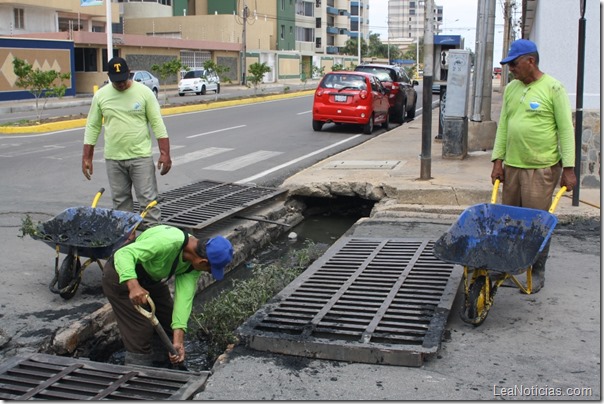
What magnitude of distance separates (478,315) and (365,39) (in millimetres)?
109394

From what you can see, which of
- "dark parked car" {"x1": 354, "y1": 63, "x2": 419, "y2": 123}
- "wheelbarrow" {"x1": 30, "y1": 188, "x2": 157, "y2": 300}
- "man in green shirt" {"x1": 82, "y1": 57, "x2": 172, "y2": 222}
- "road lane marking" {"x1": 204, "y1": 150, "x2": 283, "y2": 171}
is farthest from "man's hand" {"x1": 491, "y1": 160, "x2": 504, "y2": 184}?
"dark parked car" {"x1": 354, "y1": 63, "x2": 419, "y2": 123}

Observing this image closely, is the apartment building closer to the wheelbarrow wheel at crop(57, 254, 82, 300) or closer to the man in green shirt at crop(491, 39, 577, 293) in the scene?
the wheelbarrow wheel at crop(57, 254, 82, 300)

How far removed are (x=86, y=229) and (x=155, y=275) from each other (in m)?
1.59

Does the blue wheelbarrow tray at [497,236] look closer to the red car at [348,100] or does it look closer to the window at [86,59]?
the red car at [348,100]

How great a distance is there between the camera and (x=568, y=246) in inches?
296

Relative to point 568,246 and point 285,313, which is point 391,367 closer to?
point 285,313

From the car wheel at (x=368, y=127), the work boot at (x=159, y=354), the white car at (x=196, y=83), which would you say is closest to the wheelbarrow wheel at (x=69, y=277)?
the work boot at (x=159, y=354)

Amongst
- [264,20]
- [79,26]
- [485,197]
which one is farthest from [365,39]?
[485,197]

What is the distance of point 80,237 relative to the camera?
6102 millimetres

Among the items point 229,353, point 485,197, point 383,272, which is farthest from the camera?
point 485,197

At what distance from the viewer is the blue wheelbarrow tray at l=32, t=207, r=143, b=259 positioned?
5.89 m

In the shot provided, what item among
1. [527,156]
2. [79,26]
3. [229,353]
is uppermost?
[79,26]

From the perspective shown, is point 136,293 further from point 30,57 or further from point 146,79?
point 30,57

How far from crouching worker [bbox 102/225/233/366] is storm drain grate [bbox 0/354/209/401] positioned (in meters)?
0.31
